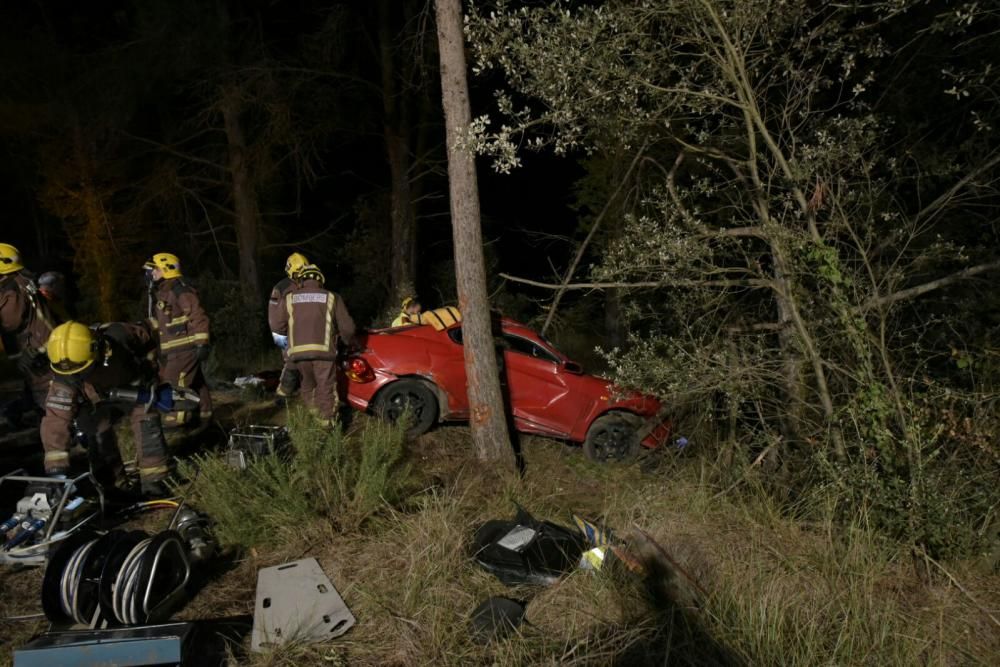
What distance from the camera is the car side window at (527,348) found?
751 centimetres

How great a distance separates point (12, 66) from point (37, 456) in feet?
36.8

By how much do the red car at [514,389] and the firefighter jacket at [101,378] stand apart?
1.87m

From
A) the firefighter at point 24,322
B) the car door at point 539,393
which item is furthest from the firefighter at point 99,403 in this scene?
the car door at point 539,393

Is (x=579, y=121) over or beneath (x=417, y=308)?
over

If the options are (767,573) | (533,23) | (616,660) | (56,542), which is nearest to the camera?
(616,660)

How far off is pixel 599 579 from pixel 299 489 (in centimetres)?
221

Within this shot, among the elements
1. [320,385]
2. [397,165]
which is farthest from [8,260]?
[397,165]

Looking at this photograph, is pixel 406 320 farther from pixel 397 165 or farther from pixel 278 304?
pixel 397 165

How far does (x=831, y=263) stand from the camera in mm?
4602

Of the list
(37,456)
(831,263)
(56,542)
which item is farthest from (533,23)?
(37,456)

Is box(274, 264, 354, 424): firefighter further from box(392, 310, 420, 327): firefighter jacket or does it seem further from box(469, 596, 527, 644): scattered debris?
box(469, 596, 527, 644): scattered debris

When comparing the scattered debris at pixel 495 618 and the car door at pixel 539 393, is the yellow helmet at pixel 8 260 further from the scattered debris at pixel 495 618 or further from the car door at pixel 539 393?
the scattered debris at pixel 495 618

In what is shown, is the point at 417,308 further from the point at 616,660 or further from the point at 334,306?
the point at 616,660

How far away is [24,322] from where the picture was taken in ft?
19.1
